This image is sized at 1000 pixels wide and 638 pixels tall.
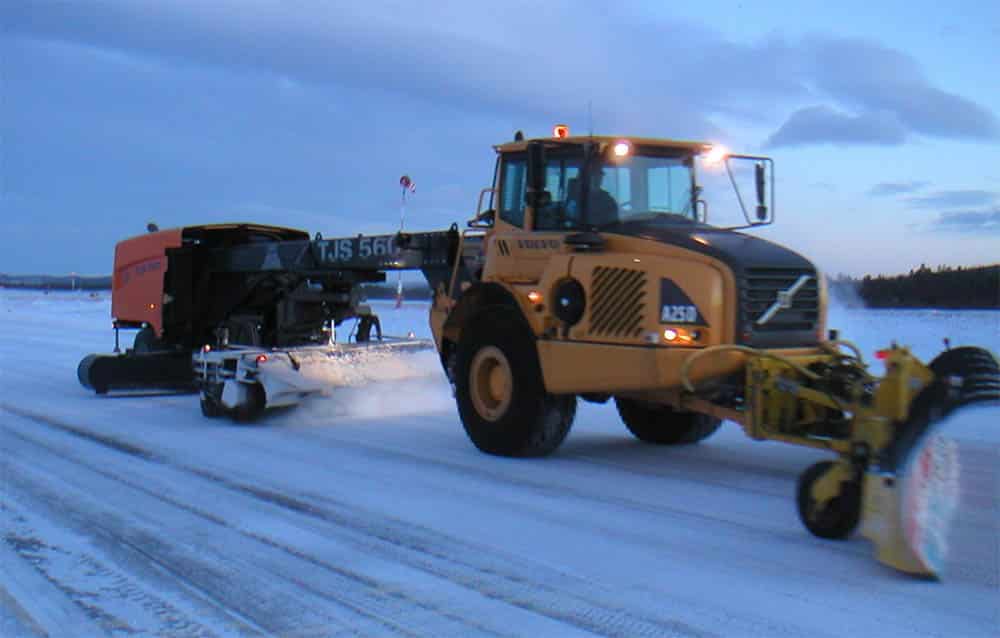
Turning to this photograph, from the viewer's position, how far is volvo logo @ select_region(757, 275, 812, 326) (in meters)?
6.79

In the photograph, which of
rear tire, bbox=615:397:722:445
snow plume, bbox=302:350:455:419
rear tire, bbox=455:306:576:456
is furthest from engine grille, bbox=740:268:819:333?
snow plume, bbox=302:350:455:419

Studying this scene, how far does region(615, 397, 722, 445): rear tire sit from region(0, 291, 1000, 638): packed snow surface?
162 mm

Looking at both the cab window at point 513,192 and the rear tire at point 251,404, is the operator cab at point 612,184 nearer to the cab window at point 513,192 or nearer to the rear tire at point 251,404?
the cab window at point 513,192

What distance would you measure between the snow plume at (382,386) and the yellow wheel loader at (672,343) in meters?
1.66

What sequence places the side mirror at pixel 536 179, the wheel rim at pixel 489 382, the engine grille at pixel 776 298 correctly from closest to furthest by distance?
the engine grille at pixel 776 298, the side mirror at pixel 536 179, the wheel rim at pixel 489 382

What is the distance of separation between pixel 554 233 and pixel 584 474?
6.17 feet

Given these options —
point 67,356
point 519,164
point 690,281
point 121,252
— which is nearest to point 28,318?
point 67,356

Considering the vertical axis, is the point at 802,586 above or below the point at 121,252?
below

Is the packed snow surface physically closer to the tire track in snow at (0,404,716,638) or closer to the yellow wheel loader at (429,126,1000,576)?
the tire track in snow at (0,404,716,638)

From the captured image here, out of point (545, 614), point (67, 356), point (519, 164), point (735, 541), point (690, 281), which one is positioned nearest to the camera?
point (545, 614)

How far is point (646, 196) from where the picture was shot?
773 cm

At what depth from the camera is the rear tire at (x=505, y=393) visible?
7770 mm

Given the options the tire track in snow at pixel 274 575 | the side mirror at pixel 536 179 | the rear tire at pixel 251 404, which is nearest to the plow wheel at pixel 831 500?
the tire track in snow at pixel 274 575

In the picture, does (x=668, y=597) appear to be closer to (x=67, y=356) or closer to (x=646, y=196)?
(x=646, y=196)
